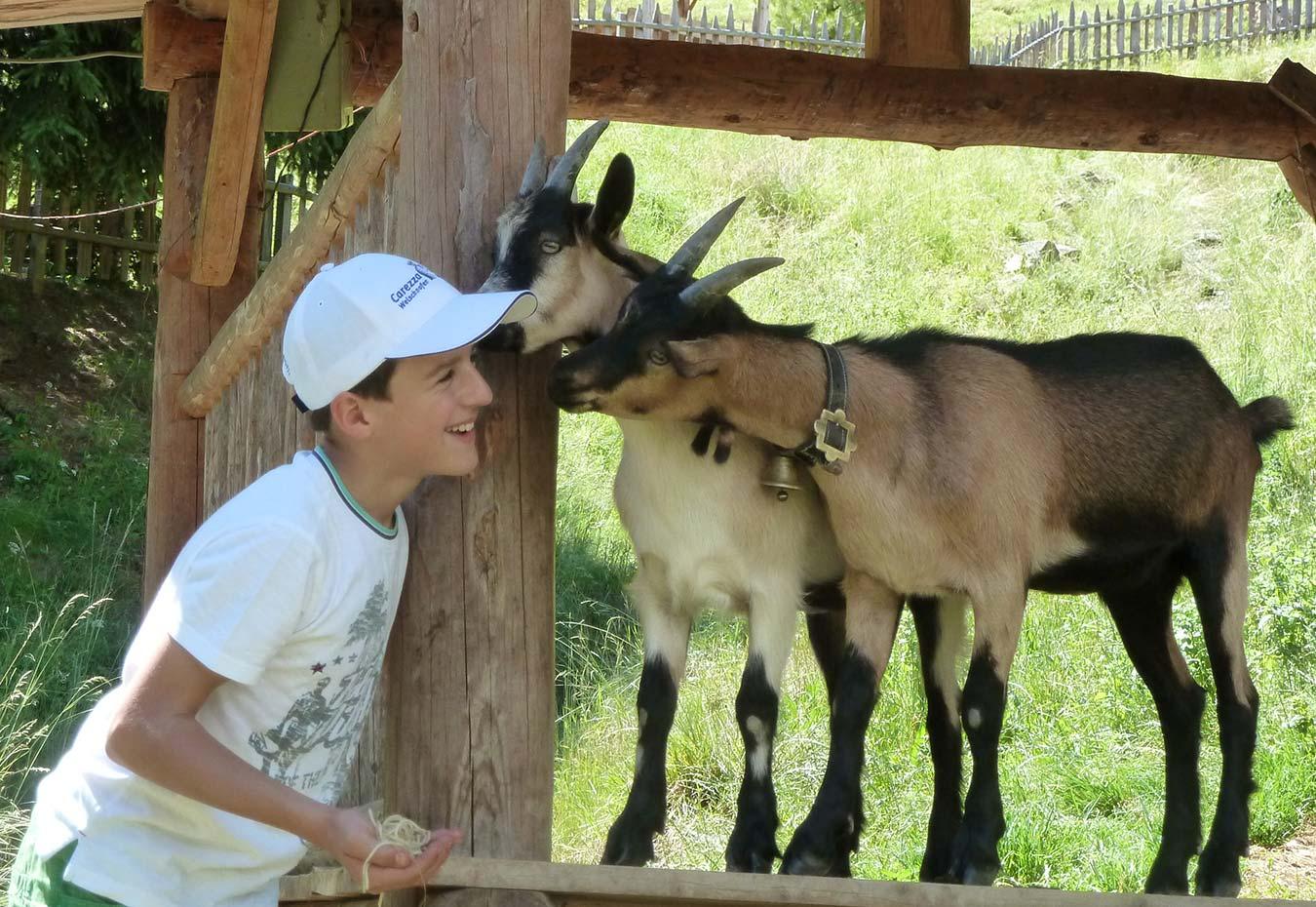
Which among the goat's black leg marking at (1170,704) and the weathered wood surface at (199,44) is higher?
the weathered wood surface at (199,44)

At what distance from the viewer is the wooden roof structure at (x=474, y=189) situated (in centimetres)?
277

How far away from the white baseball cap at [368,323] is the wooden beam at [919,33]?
3643mm

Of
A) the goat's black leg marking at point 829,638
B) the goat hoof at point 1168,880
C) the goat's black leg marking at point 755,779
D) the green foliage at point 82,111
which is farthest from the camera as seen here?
the green foliage at point 82,111

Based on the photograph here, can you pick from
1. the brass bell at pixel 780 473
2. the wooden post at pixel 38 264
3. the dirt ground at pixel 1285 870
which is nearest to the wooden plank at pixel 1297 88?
the dirt ground at pixel 1285 870

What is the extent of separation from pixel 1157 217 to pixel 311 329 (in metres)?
13.1

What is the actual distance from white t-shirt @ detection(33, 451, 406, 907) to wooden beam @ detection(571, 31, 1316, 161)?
3457mm

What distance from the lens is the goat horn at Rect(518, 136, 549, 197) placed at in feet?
9.42

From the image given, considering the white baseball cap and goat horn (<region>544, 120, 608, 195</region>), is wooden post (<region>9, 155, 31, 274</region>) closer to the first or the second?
goat horn (<region>544, 120, 608, 195</region>)

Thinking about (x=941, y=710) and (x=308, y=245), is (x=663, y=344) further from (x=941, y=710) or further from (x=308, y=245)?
(x=941, y=710)

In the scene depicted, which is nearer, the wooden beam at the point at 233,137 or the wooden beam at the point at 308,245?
the wooden beam at the point at 308,245

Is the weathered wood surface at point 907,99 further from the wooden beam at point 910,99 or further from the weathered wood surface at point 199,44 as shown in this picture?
the weathered wood surface at point 199,44

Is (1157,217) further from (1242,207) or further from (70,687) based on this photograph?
(70,687)

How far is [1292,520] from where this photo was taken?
9.25 meters

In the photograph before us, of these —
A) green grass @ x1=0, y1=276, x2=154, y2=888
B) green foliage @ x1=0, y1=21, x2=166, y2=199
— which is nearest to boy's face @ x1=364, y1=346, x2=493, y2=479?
green grass @ x1=0, y1=276, x2=154, y2=888
